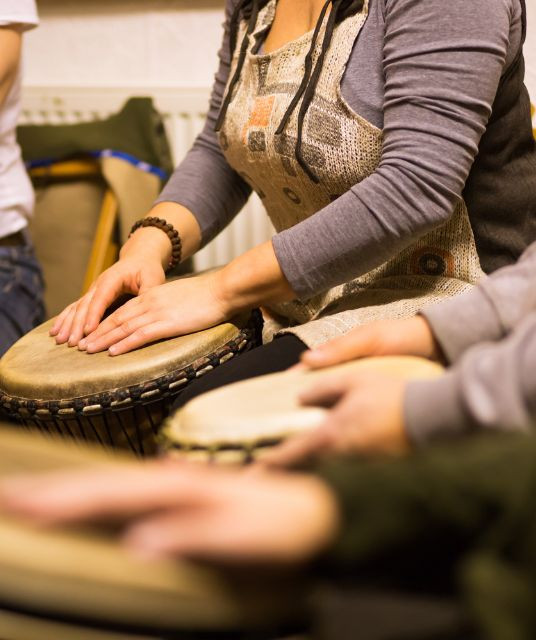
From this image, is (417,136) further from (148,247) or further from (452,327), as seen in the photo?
(148,247)

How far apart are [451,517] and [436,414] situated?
11cm

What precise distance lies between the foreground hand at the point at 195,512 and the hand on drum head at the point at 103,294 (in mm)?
613

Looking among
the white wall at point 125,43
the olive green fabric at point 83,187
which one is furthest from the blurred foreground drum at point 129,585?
the white wall at point 125,43

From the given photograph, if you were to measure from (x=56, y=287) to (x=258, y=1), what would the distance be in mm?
994

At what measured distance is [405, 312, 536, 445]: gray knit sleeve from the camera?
1.59 feet

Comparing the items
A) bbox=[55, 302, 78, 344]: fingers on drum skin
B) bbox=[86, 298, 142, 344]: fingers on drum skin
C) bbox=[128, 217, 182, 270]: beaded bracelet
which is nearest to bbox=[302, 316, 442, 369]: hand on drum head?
bbox=[86, 298, 142, 344]: fingers on drum skin

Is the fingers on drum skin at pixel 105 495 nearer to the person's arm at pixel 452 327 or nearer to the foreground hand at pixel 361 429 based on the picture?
the foreground hand at pixel 361 429

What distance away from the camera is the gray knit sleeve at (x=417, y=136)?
2.86 feet

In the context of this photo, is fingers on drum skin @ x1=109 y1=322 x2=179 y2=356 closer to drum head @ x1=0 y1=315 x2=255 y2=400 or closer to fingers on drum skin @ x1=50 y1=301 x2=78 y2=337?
drum head @ x1=0 y1=315 x2=255 y2=400

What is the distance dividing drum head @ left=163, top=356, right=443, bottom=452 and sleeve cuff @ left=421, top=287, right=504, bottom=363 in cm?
3

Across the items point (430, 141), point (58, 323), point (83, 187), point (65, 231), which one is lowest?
point (65, 231)

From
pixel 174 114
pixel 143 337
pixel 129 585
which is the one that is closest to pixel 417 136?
pixel 143 337

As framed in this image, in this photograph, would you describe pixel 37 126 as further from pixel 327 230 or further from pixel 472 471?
pixel 472 471

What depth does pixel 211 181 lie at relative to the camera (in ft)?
4.30
